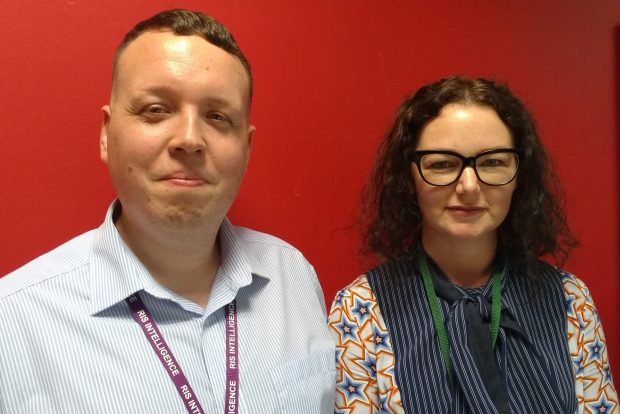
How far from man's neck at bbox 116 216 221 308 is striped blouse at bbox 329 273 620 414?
374 mm

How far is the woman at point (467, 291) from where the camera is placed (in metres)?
1.21

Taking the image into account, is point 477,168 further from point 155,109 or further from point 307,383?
point 155,109

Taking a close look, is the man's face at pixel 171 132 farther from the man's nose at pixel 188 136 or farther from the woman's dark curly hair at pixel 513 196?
the woman's dark curly hair at pixel 513 196

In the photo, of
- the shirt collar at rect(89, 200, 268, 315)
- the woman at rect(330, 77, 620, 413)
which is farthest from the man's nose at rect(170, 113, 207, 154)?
the woman at rect(330, 77, 620, 413)

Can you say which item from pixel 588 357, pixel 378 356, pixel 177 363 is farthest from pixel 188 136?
pixel 588 357

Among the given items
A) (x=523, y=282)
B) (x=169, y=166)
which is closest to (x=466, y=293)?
(x=523, y=282)

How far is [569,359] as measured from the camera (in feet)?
4.16

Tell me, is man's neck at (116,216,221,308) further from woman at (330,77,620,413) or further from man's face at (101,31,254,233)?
woman at (330,77,620,413)

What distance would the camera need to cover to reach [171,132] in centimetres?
96

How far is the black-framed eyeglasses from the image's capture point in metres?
1.22

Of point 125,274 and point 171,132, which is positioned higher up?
point 171,132

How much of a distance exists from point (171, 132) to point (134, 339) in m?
0.39

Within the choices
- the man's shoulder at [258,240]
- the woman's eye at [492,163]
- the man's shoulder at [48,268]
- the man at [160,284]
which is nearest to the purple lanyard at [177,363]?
the man at [160,284]

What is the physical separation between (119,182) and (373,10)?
991mm
